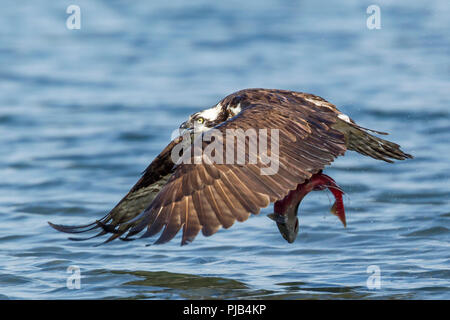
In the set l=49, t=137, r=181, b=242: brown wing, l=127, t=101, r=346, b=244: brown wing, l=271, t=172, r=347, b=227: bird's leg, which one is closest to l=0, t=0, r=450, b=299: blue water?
l=49, t=137, r=181, b=242: brown wing

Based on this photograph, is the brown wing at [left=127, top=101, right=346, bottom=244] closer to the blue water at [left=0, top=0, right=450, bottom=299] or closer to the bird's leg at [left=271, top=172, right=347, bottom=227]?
the bird's leg at [left=271, top=172, right=347, bottom=227]

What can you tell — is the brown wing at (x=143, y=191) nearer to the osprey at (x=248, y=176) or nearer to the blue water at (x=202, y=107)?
the osprey at (x=248, y=176)

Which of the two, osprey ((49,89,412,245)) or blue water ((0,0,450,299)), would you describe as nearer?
osprey ((49,89,412,245))

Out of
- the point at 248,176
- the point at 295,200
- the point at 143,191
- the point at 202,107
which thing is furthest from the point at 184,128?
the point at 202,107

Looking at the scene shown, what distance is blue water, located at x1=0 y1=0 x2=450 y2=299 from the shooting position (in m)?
7.48

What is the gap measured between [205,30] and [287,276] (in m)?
13.0

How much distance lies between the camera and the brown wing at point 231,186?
5652 millimetres

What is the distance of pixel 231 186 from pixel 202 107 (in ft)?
27.3

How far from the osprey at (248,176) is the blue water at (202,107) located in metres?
0.75

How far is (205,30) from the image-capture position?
1967 cm

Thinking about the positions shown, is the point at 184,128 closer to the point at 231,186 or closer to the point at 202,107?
the point at 231,186

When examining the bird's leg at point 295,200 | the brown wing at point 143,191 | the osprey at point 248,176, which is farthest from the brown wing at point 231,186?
the brown wing at point 143,191

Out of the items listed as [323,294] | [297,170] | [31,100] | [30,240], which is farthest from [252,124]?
[31,100]

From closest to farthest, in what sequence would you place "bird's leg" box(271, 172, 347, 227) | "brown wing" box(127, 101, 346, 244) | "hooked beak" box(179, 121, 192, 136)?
"brown wing" box(127, 101, 346, 244)
"bird's leg" box(271, 172, 347, 227)
"hooked beak" box(179, 121, 192, 136)
